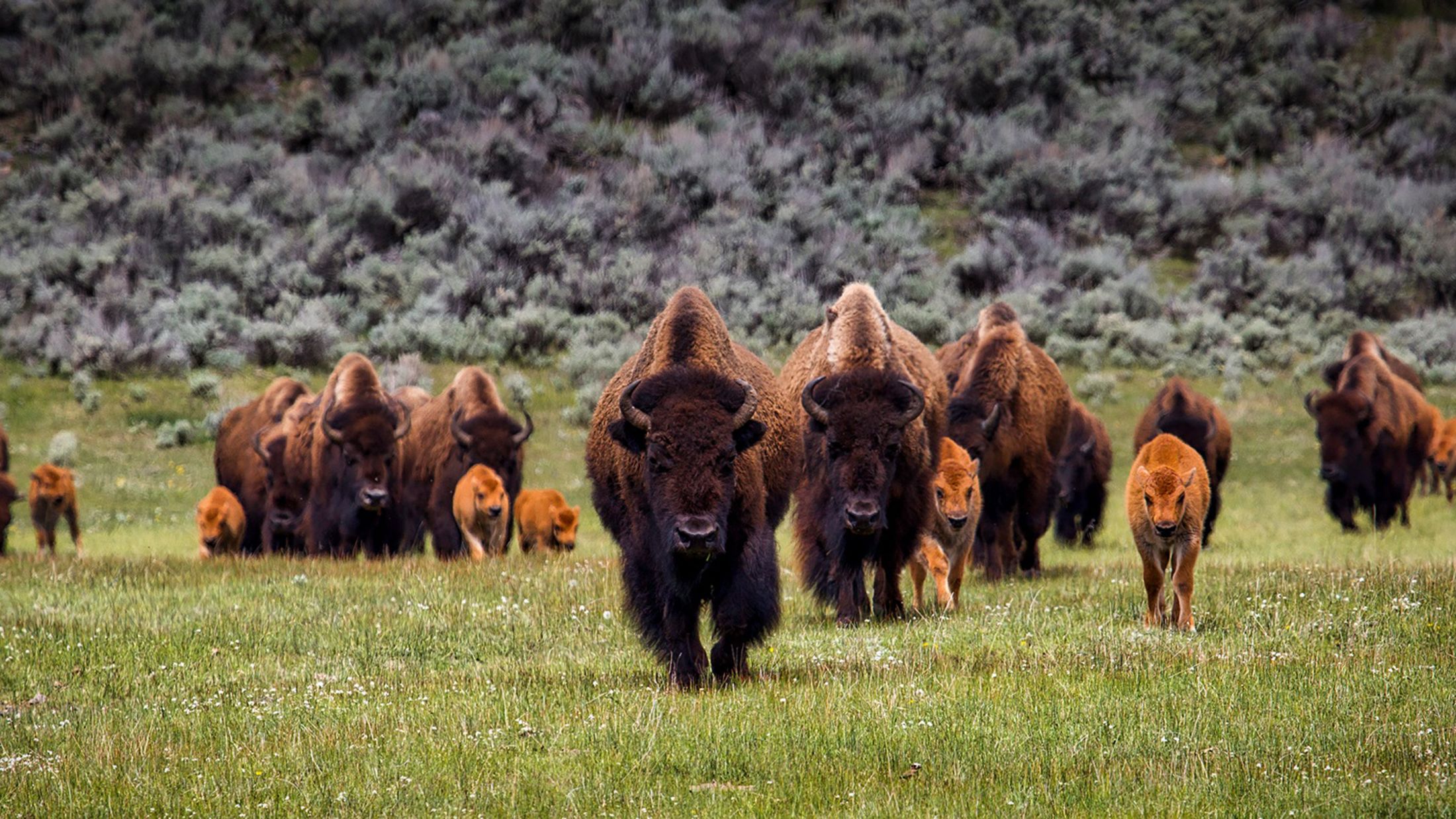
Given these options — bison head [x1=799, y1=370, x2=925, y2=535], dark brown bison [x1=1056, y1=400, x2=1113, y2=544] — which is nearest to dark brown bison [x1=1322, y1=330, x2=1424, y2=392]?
dark brown bison [x1=1056, y1=400, x2=1113, y2=544]

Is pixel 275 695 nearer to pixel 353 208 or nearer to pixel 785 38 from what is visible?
pixel 353 208

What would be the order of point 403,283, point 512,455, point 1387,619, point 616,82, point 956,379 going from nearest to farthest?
point 1387,619 < point 956,379 < point 512,455 < point 403,283 < point 616,82

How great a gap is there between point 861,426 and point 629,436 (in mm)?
2560

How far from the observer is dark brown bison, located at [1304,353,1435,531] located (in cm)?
1881

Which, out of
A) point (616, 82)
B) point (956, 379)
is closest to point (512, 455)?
point (956, 379)

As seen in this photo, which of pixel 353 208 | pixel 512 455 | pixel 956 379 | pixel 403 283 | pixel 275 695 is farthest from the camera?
pixel 353 208

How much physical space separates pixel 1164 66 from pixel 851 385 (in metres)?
42.7

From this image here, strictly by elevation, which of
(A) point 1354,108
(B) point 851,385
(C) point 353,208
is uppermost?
(A) point 1354,108

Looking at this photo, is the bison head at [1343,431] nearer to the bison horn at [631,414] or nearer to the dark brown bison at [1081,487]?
the dark brown bison at [1081,487]

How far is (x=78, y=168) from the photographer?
37.9 m

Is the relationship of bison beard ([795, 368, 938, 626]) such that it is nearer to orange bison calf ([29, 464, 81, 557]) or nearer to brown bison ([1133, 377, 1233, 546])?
brown bison ([1133, 377, 1233, 546])

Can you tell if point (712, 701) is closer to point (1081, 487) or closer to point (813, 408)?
point (813, 408)

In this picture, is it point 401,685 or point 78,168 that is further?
point 78,168

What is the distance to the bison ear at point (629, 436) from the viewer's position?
7891 mm
